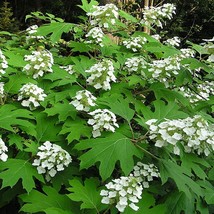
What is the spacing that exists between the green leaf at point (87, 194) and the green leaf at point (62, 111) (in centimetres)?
48

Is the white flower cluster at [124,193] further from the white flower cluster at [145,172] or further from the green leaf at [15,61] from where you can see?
the green leaf at [15,61]

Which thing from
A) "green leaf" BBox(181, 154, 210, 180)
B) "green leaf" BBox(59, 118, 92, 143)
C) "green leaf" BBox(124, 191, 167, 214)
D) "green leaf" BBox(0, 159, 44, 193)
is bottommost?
"green leaf" BBox(124, 191, 167, 214)

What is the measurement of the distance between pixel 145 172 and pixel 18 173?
0.78 metres

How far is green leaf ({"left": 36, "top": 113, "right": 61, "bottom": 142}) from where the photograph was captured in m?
2.45

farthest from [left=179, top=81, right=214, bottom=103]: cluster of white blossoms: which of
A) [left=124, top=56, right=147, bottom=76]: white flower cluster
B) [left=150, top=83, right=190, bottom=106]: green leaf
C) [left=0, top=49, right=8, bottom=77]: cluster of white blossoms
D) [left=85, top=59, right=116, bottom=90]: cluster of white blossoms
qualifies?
[left=0, top=49, right=8, bottom=77]: cluster of white blossoms

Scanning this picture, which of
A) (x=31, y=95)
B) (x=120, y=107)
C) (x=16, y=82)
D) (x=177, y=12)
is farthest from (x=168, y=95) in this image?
(x=177, y=12)

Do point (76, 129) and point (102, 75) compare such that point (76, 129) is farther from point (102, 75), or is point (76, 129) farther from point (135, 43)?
point (135, 43)

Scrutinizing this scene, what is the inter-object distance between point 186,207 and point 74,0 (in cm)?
920

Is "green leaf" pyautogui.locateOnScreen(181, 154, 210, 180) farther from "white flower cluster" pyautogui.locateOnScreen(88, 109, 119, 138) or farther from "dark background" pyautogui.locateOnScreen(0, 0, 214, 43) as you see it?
"dark background" pyautogui.locateOnScreen(0, 0, 214, 43)

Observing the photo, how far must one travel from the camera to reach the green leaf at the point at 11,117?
231 centimetres

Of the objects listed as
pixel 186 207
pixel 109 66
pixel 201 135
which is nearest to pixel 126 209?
pixel 186 207

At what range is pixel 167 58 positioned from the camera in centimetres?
311

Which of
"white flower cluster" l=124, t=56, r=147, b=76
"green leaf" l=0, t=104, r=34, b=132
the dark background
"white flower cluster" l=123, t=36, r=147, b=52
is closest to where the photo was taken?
"green leaf" l=0, t=104, r=34, b=132

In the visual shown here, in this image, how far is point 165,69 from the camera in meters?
3.00
